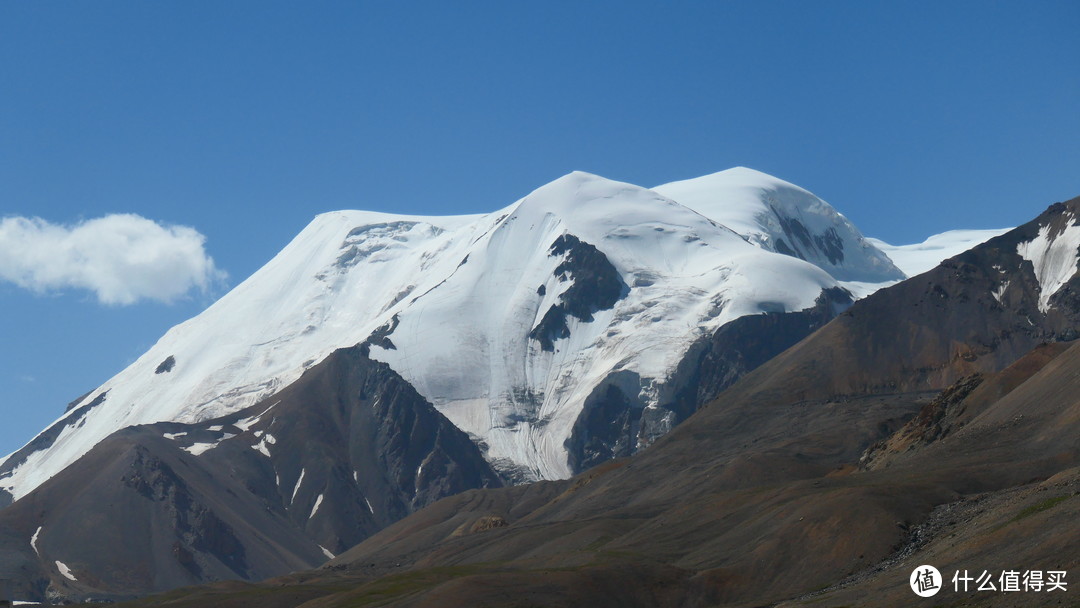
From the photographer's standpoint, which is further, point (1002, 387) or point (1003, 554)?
point (1002, 387)

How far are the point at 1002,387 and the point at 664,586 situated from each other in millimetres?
65930

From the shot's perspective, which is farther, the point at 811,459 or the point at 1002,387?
the point at 811,459

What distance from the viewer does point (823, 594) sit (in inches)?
4382

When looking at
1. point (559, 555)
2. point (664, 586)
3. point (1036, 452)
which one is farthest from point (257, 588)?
point (1036, 452)

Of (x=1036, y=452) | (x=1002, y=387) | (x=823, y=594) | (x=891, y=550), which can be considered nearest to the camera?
(x=823, y=594)

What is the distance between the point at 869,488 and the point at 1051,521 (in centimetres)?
3805

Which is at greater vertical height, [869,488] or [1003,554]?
[869,488]

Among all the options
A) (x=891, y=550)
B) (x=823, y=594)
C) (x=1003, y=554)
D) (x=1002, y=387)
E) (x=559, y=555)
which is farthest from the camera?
(x=1002, y=387)

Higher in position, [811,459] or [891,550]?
[811,459]

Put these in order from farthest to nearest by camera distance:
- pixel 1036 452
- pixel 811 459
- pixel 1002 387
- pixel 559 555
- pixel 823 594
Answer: pixel 811 459, pixel 1002 387, pixel 559 555, pixel 1036 452, pixel 823 594

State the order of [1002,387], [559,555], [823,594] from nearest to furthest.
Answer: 1. [823,594]
2. [559,555]
3. [1002,387]

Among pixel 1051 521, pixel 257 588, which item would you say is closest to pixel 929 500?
pixel 1051 521

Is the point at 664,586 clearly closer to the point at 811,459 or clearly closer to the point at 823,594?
the point at 823,594

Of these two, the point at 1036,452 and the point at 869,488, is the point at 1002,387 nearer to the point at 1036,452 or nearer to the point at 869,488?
the point at 1036,452
